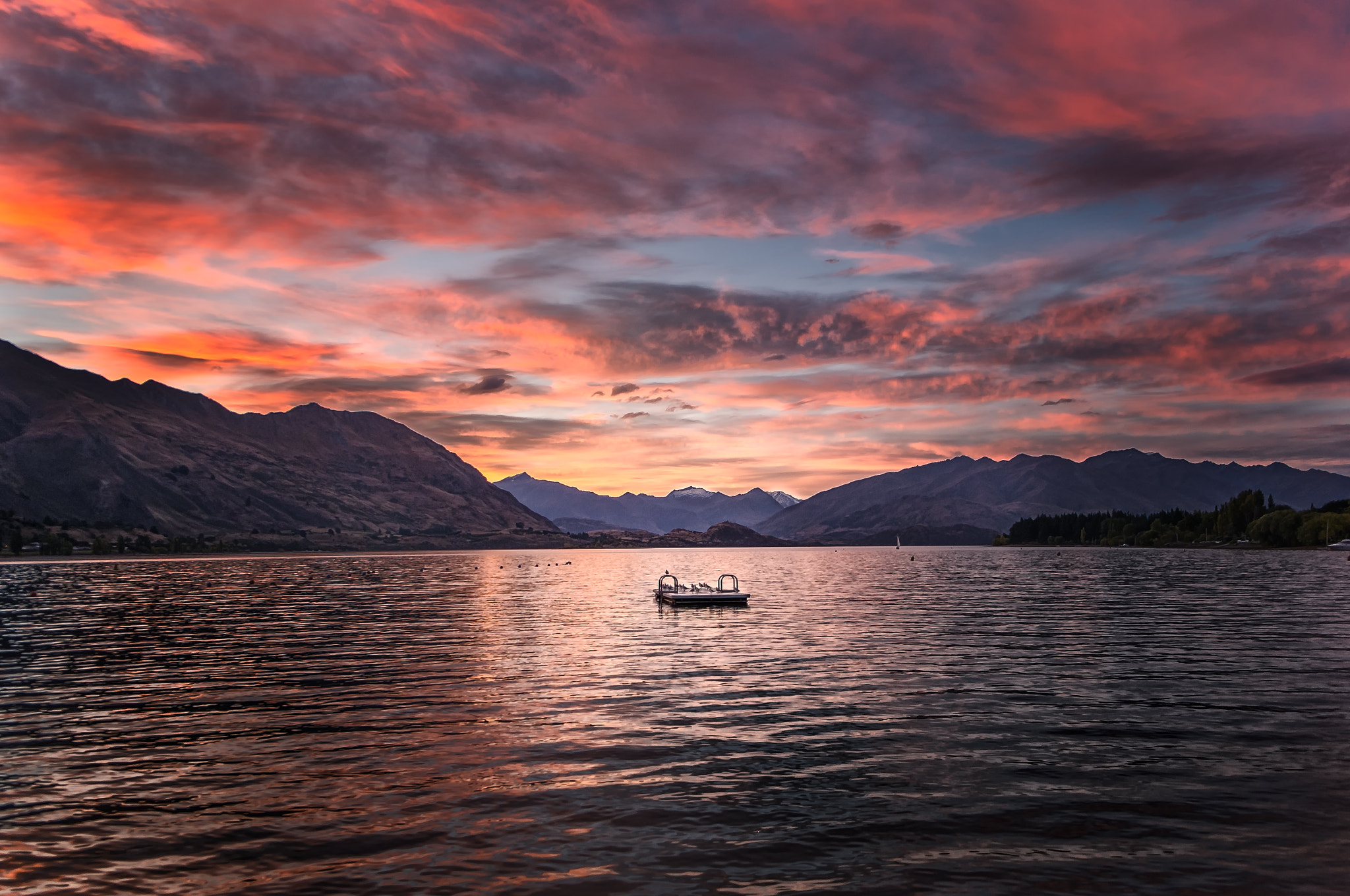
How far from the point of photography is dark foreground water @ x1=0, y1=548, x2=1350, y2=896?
18.8 m

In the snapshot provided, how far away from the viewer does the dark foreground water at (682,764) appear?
18.8 m

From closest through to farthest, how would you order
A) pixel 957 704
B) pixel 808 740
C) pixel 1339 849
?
pixel 1339 849 → pixel 808 740 → pixel 957 704

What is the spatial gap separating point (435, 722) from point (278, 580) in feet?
498

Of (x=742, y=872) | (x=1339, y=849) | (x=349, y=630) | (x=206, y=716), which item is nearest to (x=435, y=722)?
(x=206, y=716)

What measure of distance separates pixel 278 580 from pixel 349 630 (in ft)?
360

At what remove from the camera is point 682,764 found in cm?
2756

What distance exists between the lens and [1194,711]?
35469mm

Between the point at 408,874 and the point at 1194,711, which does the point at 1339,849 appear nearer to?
the point at 1194,711

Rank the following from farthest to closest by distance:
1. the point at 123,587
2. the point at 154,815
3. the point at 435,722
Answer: the point at 123,587 < the point at 435,722 < the point at 154,815

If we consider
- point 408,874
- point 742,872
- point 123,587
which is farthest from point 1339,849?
point 123,587

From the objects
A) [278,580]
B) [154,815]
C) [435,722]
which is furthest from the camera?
[278,580]

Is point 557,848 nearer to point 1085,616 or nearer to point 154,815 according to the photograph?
point 154,815

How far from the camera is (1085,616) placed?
263ft

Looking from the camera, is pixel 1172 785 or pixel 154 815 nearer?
pixel 154 815
